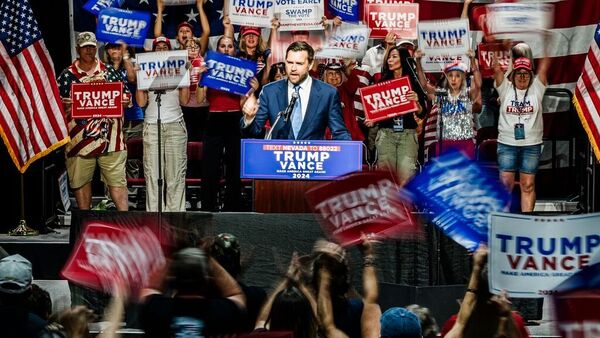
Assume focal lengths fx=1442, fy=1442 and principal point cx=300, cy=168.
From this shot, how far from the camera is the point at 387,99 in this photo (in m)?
14.1

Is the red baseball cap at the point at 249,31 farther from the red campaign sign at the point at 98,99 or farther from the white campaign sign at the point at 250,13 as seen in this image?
the red campaign sign at the point at 98,99

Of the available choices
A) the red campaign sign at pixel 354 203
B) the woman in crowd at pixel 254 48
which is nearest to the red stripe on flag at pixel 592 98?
the woman in crowd at pixel 254 48

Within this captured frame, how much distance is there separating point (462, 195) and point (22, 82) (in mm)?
7150

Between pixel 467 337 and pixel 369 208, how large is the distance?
4.31 feet

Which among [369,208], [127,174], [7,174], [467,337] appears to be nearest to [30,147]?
[7,174]

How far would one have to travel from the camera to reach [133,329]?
10.7 metres

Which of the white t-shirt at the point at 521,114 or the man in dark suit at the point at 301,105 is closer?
the man in dark suit at the point at 301,105

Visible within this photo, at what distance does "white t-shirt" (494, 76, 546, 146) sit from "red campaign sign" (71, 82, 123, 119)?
3817mm

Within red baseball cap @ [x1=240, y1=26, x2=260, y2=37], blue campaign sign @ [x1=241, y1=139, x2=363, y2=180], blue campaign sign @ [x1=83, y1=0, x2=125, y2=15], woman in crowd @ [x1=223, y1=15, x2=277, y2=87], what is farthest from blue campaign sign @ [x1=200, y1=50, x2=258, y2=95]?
blue campaign sign @ [x1=241, y1=139, x2=363, y2=180]

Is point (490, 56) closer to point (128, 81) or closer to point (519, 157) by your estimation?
point (519, 157)

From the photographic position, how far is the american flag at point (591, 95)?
46.2ft

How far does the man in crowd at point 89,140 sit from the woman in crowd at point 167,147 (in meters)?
0.31

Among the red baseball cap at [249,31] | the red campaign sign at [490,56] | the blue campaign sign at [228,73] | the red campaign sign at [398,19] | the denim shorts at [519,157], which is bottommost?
the denim shorts at [519,157]

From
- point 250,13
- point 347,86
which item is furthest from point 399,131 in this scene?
point 250,13
